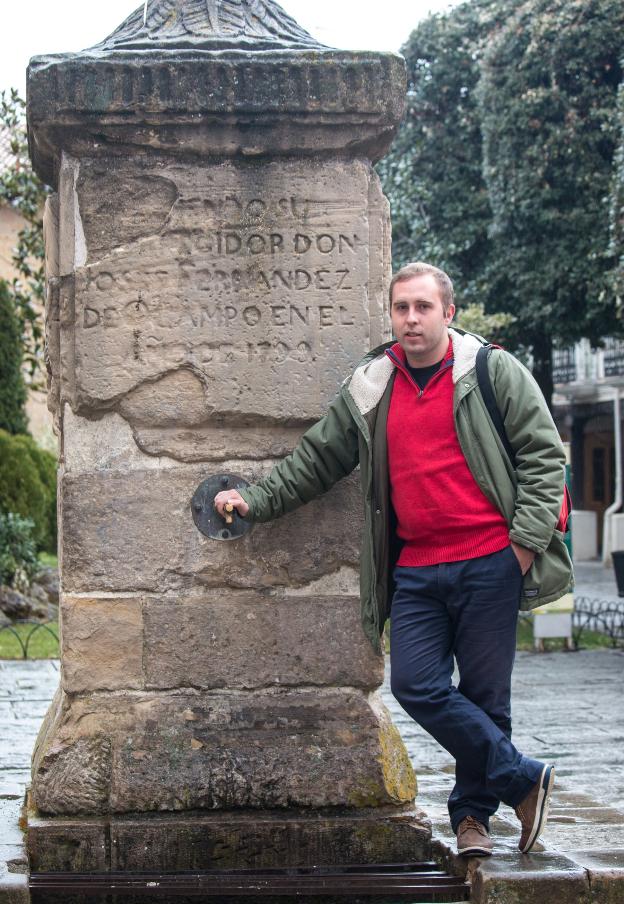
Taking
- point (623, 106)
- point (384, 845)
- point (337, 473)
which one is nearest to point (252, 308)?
point (337, 473)

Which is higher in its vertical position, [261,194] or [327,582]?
[261,194]

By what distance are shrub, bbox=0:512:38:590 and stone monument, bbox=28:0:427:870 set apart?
10.0m

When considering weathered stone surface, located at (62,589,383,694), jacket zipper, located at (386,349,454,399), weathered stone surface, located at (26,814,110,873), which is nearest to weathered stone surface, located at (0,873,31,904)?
weathered stone surface, located at (26,814,110,873)

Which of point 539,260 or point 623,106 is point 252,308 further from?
point 539,260

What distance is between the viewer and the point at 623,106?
1402 cm

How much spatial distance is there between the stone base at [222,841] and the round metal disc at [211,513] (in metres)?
0.88

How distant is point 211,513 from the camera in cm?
435

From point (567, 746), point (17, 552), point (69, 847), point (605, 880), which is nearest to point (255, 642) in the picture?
point (69, 847)

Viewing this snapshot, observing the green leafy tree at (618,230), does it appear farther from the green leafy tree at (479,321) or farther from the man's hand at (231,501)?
the man's hand at (231,501)

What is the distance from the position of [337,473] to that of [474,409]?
0.50 meters

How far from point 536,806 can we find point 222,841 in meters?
0.96

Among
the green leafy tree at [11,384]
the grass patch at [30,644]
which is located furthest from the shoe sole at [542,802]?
the green leafy tree at [11,384]

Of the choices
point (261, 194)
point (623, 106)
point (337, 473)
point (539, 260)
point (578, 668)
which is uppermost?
point (623, 106)

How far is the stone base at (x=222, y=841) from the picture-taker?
13.5ft
